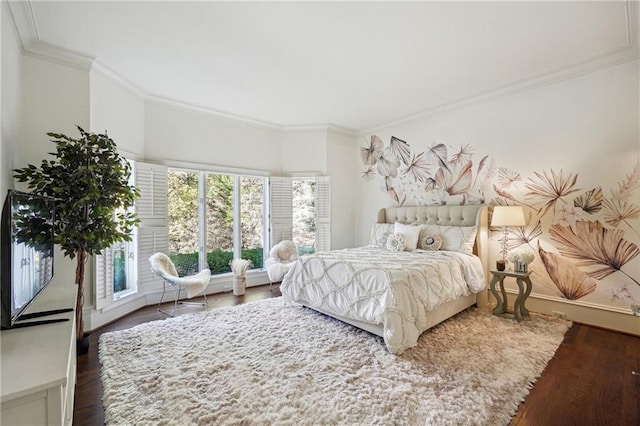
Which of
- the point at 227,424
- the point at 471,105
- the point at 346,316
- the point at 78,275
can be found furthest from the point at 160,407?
the point at 471,105

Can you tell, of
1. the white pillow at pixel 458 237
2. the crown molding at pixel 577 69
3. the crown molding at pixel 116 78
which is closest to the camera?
the crown molding at pixel 577 69

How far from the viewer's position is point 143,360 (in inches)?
96.3

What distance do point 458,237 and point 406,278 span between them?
162cm

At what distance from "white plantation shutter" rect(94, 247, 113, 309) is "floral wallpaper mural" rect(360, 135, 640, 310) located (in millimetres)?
4689

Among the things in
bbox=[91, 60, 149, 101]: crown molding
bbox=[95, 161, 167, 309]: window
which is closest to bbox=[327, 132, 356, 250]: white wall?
bbox=[95, 161, 167, 309]: window

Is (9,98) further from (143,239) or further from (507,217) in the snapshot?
(507,217)

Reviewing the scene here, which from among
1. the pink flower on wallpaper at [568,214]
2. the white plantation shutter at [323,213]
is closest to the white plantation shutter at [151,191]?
the white plantation shutter at [323,213]

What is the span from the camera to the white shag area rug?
5.87 feet

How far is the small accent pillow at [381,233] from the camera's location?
15.0 ft

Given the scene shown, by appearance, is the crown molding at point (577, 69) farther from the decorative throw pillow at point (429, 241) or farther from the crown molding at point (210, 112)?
the crown molding at point (210, 112)

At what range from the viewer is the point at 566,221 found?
333 centimetres

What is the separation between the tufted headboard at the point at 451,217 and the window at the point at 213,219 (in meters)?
2.40

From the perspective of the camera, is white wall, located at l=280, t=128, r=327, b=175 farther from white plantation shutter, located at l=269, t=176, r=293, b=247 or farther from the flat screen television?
the flat screen television

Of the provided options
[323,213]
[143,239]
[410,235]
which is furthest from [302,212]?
[143,239]
